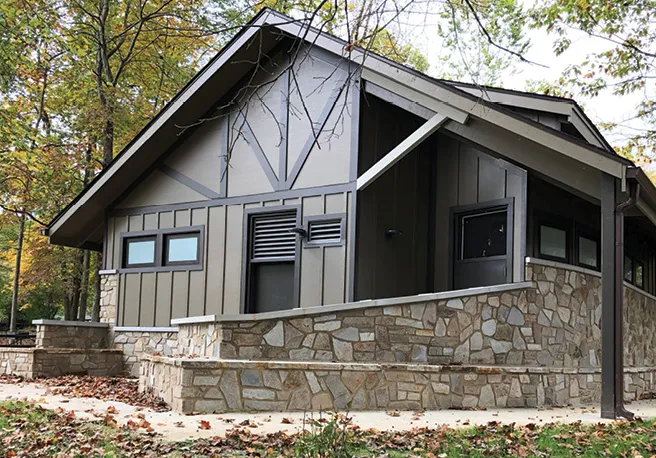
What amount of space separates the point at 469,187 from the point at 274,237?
3.15m

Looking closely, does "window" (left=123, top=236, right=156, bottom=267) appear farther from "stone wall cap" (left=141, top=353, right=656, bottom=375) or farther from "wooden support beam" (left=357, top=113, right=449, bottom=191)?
"wooden support beam" (left=357, top=113, right=449, bottom=191)

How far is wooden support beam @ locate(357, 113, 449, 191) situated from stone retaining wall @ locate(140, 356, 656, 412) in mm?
2758

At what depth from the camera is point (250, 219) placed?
36.3ft

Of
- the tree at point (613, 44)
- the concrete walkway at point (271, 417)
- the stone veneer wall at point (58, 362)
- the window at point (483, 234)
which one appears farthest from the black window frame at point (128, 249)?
the tree at point (613, 44)

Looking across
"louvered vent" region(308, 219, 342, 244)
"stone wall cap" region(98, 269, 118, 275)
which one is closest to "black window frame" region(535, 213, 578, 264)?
"louvered vent" region(308, 219, 342, 244)

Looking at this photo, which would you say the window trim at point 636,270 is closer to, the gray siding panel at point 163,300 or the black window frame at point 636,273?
the black window frame at point 636,273

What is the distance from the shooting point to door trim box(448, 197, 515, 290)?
949 centimetres

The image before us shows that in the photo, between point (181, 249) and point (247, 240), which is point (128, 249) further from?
point (247, 240)

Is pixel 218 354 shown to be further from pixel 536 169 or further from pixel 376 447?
pixel 536 169

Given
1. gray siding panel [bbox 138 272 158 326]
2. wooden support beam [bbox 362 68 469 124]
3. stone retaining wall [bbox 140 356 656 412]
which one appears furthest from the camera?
gray siding panel [bbox 138 272 158 326]

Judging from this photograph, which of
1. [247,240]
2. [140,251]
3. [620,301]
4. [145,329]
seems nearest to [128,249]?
[140,251]

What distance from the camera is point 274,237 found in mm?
10789

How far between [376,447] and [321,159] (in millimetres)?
5534

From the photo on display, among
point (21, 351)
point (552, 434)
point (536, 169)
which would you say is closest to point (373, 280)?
point (536, 169)
